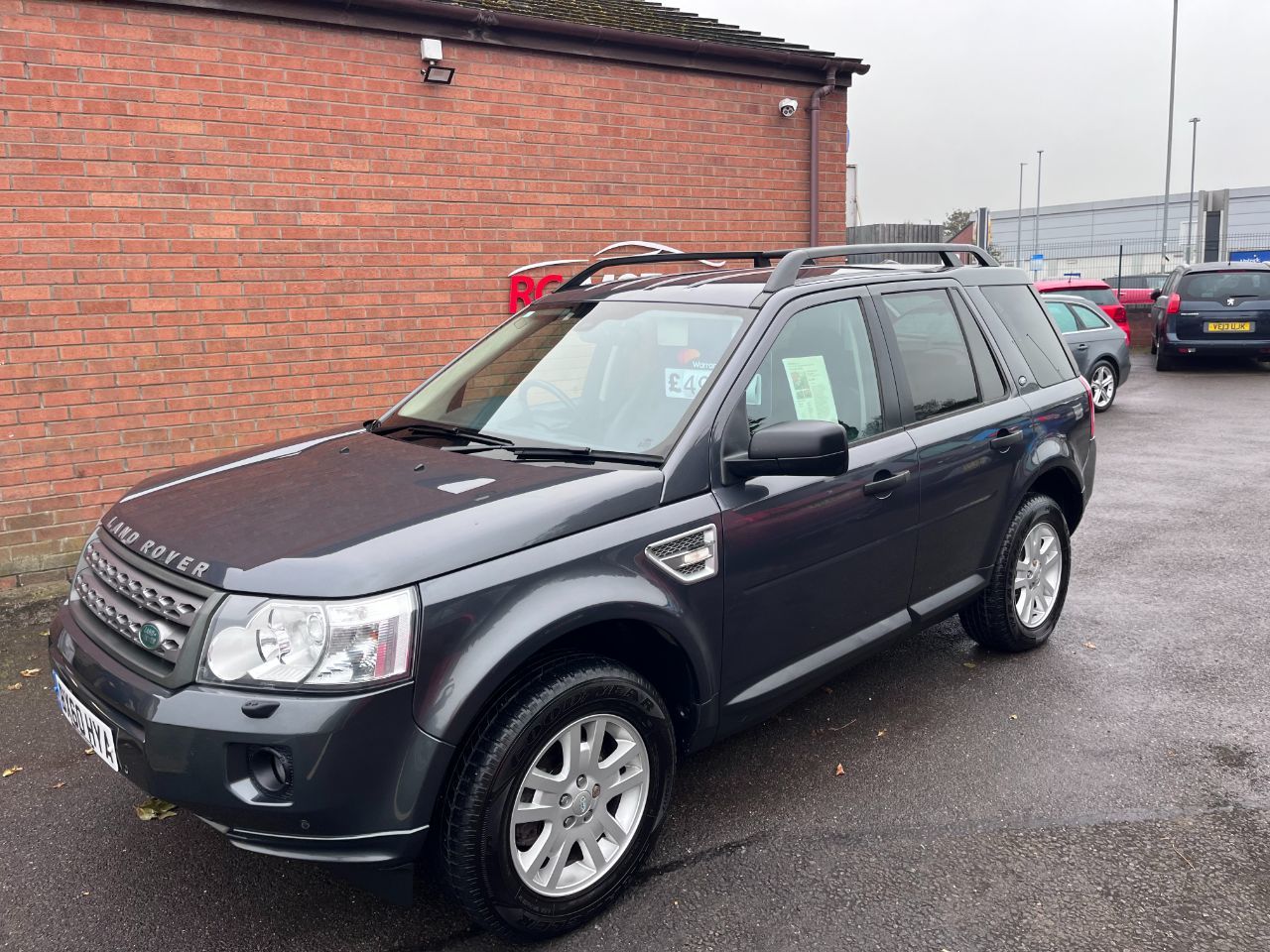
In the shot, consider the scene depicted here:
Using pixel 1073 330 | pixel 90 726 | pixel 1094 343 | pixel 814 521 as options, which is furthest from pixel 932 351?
pixel 1094 343

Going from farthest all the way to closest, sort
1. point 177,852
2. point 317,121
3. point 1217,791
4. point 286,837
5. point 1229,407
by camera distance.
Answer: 1. point 1229,407
2. point 317,121
3. point 1217,791
4. point 177,852
5. point 286,837

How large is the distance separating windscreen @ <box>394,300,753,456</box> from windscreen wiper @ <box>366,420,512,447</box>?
0.02m

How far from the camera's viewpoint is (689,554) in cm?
295

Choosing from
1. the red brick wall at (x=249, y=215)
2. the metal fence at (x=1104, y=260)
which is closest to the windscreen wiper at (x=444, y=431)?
the red brick wall at (x=249, y=215)

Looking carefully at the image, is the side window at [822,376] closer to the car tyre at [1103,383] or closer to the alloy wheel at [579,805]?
the alloy wheel at [579,805]

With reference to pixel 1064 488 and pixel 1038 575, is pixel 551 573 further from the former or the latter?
pixel 1064 488

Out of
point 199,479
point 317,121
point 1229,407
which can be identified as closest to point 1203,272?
point 1229,407

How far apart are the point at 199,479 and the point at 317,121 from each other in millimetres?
4095

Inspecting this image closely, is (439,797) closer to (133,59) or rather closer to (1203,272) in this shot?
(133,59)

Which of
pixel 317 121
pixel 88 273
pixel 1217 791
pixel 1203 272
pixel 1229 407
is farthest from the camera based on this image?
pixel 1203 272

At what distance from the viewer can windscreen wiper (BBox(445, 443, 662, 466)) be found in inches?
119

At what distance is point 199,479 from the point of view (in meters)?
3.29

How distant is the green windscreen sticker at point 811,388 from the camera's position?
3457 mm

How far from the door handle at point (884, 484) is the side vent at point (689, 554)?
813mm
